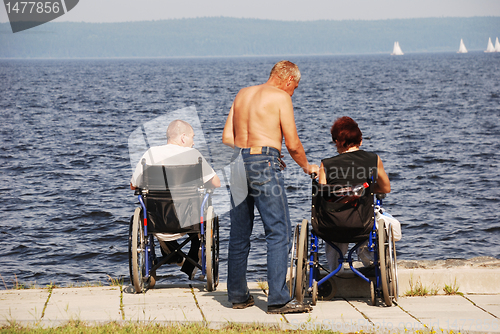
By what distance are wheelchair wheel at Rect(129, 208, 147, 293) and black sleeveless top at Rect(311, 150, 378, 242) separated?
1.63 metres

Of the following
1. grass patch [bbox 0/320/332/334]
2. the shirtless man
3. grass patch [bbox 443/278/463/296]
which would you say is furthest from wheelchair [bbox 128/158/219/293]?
grass patch [bbox 443/278/463/296]

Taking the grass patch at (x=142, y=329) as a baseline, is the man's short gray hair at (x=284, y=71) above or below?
above

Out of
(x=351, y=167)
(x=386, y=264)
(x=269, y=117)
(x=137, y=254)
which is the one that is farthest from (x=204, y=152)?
(x=386, y=264)

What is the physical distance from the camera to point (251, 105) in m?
4.90

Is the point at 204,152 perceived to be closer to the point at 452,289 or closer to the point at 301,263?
the point at 301,263

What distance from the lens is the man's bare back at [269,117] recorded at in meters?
4.83

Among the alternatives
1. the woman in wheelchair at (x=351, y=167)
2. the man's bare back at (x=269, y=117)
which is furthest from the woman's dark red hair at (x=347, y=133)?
the man's bare back at (x=269, y=117)

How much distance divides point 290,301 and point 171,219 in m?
1.43

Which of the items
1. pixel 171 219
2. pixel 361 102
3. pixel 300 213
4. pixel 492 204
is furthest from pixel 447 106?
pixel 171 219

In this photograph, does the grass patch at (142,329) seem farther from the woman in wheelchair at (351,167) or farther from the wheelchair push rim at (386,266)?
the woman in wheelchair at (351,167)

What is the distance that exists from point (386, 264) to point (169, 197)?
2.07m

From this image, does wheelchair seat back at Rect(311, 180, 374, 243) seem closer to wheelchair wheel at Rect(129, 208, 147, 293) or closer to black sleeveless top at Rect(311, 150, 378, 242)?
black sleeveless top at Rect(311, 150, 378, 242)

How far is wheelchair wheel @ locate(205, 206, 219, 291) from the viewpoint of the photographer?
5.56 metres

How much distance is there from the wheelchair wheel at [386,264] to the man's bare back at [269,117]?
80cm
